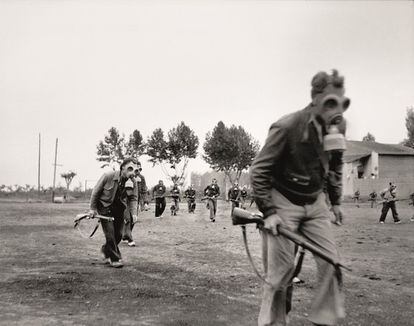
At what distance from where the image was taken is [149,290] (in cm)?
671

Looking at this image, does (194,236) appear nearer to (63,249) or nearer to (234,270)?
(63,249)

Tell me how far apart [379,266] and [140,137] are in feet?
220

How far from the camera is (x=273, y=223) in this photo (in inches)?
154

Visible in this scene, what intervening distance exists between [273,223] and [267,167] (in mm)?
439

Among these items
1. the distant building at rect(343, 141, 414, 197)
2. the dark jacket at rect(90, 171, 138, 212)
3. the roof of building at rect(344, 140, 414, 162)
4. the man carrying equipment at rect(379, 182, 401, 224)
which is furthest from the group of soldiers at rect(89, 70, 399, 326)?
the roof of building at rect(344, 140, 414, 162)

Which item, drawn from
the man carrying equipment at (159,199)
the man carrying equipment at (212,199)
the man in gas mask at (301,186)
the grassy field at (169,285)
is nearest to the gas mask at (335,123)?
the man in gas mask at (301,186)

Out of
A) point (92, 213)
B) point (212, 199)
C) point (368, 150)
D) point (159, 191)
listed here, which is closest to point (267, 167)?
point (92, 213)

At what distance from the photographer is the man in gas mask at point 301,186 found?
3.85m

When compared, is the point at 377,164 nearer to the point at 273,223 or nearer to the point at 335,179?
the point at 335,179

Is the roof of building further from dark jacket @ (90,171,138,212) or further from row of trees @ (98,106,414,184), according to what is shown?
dark jacket @ (90,171,138,212)

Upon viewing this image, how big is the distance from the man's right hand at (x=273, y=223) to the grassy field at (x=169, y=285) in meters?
1.57

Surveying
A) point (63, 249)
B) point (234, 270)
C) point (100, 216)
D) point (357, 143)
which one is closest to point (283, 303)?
point (234, 270)

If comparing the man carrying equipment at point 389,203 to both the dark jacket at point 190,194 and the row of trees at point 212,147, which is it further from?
the row of trees at point 212,147

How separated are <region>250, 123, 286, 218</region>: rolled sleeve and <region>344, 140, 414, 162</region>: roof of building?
6041 centimetres
